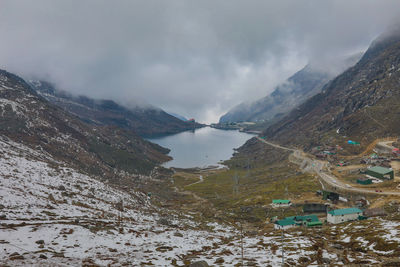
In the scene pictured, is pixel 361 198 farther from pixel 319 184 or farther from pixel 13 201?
pixel 13 201

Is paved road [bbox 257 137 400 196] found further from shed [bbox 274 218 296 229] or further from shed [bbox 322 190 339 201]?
shed [bbox 274 218 296 229]

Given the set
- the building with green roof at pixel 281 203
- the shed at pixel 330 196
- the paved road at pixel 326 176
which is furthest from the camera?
the building with green roof at pixel 281 203

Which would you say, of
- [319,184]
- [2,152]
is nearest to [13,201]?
[2,152]

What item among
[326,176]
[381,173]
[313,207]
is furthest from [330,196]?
[326,176]

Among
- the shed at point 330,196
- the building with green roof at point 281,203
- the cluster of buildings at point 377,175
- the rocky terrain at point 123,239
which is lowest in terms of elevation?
the rocky terrain at point 123,239

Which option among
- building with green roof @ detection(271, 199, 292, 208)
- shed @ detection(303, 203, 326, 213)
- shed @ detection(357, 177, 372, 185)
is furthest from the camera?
shed @ detection(357, 177, 372, 185)

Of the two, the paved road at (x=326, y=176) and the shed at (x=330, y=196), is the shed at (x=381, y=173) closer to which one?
the paved road at (x=326, y=176)

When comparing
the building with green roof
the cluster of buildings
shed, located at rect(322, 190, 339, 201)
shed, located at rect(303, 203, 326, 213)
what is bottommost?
shed, located at rect(303, 203, 326, 213)

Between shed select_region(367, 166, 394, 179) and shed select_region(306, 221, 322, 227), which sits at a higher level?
shed select_region(367, 166, 394, 179)

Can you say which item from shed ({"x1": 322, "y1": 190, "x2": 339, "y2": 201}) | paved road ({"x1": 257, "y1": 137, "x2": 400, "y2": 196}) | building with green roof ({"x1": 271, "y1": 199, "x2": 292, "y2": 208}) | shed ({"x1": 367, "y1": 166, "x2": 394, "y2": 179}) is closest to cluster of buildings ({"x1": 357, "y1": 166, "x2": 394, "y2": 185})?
shed ({"x1": 367, "y1": 166, "x2": 394, "y2": 179})

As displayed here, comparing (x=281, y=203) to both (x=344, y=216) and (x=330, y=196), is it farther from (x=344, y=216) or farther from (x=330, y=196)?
(x=344, y=216)

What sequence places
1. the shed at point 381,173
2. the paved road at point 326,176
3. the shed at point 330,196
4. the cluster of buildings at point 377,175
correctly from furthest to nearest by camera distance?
the shed at point 381,173, the cluster of buildings at point 377,175, the paved road at point 326,176, the shed at point 330,196

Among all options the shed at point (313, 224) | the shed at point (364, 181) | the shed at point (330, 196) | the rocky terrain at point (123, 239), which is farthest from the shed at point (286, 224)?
the shed at point (364, 181)
